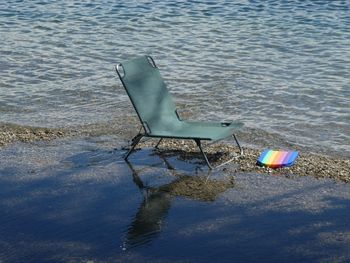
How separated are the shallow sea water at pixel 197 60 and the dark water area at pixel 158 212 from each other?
218 centimetres

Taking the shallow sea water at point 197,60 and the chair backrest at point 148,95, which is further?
the shallow sea water at point 197,60

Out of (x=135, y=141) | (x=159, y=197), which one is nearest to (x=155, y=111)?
(x=135, y=141)

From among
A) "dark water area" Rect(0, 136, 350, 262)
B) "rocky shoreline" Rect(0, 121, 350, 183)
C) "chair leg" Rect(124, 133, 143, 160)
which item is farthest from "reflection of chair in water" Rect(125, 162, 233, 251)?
"rocky shoreline" Rect(0, 121, 350, 183)

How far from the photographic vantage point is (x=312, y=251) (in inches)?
229

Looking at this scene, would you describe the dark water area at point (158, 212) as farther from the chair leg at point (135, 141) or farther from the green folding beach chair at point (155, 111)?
the green folding beach chair at point (155, 111)

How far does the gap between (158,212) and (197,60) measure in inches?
336

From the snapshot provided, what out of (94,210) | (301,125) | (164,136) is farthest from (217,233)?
(301,125)

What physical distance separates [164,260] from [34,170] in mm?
2739

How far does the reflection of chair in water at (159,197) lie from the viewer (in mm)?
6195

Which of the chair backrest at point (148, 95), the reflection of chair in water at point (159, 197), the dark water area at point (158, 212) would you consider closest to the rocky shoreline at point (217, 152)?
the dark water area at point (158, 212)

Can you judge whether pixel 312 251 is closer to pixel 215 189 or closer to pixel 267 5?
pixel 215 189

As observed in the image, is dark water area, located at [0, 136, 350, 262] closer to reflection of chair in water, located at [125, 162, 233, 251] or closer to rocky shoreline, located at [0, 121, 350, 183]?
reflection of chair in water, located at [125, 162, 233, 251]

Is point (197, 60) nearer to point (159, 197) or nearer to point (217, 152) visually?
point (217, 152)

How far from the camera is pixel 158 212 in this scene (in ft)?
21.9
